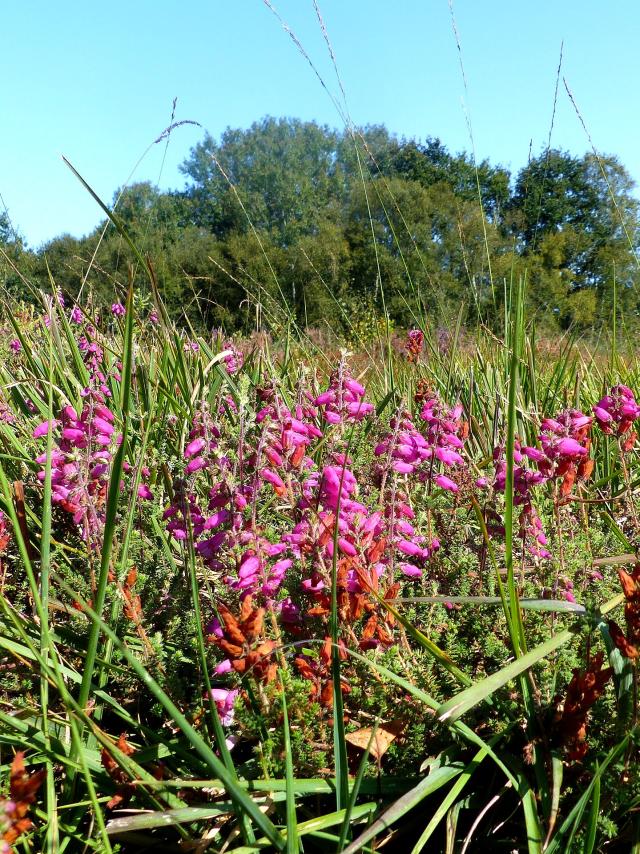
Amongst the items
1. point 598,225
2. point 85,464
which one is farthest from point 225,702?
point 598,225

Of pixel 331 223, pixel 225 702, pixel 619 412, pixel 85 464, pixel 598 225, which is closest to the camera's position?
pixel 225 702

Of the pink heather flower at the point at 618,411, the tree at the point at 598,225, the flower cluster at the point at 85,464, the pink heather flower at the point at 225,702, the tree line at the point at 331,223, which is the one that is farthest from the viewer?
the tree line at the point at 331,223

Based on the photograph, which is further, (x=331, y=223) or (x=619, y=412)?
(x=331, y=223)

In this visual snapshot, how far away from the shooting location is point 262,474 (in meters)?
1.49

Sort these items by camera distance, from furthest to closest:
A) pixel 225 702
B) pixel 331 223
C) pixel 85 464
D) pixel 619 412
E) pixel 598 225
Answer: pixel 331 223 → pixel 598 225 → pixel 619 412 → pixel 85 464 → pixel 225 702

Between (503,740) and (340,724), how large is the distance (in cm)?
45

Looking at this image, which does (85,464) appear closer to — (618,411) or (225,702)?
(225,702)

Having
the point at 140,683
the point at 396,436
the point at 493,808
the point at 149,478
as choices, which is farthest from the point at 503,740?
the point at 149,478

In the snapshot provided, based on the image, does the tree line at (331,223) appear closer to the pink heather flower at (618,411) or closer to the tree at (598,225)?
the tree at (598,225)

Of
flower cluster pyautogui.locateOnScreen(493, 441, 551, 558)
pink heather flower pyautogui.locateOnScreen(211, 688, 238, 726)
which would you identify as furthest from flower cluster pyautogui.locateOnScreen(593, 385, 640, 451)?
pink heather flower pyautogui.locateOnScreen(211, 688, 238, 726)

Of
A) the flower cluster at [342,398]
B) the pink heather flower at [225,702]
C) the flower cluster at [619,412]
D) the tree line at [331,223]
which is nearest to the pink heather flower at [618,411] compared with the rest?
the flower cluster at [619,412]

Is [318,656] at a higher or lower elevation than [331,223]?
lower

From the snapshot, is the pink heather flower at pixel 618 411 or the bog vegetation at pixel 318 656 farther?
the pink heather flower at pixel 618 411

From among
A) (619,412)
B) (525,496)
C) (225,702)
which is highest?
(619,412)
